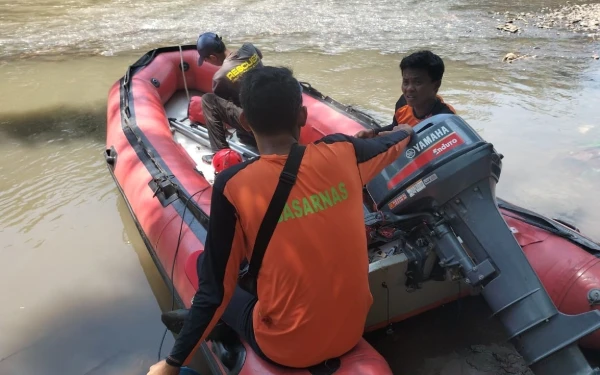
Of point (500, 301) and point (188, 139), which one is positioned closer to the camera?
point (500, 301)

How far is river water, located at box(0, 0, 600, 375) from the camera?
2789 mm

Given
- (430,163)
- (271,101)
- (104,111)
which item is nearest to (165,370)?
(271,101)

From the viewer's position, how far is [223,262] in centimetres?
138

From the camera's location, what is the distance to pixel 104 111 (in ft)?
18.0

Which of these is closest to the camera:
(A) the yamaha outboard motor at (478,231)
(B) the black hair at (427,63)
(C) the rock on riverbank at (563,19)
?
(A) the yamaha outboard motor at (478,231)

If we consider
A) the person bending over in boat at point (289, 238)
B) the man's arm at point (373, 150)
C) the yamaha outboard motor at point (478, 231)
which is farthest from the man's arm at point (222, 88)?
the person bending over in boat at point (289, 238)

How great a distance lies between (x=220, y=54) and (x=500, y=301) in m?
2.84

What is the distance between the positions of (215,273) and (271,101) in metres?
0.48

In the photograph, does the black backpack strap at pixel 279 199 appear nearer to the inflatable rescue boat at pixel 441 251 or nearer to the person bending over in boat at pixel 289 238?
the person bending over in boat at pixel 289 238

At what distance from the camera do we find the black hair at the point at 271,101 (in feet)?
4.33

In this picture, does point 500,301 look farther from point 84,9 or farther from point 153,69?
point 84,9

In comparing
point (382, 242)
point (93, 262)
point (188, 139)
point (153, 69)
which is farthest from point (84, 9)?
point (382, 242)

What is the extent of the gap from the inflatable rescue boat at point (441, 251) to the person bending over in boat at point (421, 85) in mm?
391

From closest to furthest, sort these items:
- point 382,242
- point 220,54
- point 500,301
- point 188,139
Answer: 1. point 500,301
2. point 382,242
3. point 220,54
4. point 188,139
